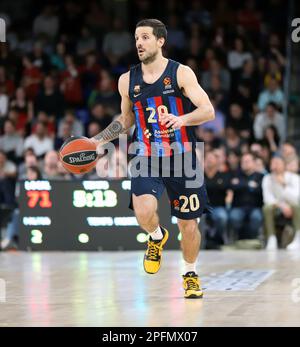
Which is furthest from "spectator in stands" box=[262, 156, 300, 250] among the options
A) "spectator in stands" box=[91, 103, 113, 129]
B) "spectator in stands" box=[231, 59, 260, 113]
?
"spectator in stands" box=[91, 103, 113, 129]

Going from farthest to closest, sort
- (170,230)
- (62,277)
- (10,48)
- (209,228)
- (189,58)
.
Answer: (10,48) < (189,58) < (209,228) < (170,230) < (62,277)

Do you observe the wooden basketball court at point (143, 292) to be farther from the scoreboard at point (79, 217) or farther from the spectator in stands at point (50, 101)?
the spectator in stands at point (50, 101)

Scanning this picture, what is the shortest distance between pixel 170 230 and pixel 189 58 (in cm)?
674

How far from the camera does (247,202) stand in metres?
16.4

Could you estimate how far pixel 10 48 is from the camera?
22.8 metres

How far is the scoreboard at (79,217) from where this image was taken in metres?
15.5

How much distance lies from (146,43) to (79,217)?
7.46 metres

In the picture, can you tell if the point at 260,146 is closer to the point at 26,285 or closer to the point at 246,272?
the point at 246,272

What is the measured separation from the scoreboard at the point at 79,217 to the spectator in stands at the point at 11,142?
3585 mm

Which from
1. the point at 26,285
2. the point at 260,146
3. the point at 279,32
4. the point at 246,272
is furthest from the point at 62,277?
the point at 279,32

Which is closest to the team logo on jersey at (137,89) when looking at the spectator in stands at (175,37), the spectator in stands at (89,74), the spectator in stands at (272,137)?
the spectator in stands at (272,137)

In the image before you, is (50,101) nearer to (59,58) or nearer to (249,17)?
(59,58)

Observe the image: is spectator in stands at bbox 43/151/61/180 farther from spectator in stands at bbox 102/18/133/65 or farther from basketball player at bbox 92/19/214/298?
basketball player at bbox 92/19/214/298
